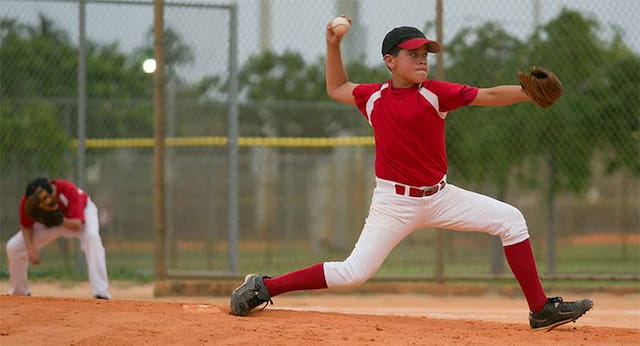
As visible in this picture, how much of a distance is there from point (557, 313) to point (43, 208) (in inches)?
170

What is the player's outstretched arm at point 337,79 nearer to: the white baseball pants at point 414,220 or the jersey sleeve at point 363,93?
the jersey sleeve at point 363,93

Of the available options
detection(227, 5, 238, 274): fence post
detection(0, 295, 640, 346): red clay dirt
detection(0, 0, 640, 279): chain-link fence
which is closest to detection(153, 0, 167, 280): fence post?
detection(0, 0, 640, 279): chain-link fence

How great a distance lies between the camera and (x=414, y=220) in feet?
18.1

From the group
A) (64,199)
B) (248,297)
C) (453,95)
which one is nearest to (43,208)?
(64,199)

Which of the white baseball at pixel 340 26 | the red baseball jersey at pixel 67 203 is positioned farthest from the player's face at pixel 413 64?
the red baseball jersey at pixel 67 203

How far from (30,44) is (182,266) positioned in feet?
11.0

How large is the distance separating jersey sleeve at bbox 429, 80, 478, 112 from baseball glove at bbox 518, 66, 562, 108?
361 mm

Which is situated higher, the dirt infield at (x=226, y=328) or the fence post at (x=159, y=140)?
the fence post at (x=159, y=140)

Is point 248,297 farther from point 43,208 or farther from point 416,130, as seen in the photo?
point 43,208

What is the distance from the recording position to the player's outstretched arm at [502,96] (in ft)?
17.1

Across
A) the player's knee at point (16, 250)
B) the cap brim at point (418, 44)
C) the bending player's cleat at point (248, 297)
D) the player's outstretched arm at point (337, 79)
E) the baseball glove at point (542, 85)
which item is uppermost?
the cap brim at point (418, 44)

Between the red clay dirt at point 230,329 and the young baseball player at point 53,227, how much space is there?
80.9 inches

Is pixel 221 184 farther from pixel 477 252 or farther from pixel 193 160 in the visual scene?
pixel 477 252

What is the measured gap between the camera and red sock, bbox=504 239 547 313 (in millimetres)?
5457
